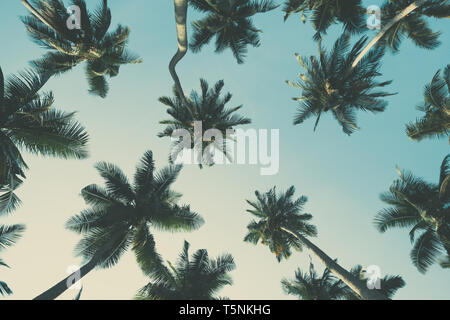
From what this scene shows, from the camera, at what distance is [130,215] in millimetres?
11625

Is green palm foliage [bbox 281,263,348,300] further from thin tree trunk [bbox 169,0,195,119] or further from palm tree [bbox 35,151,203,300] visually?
thin tree trunk [bbox 169,0,195,119]

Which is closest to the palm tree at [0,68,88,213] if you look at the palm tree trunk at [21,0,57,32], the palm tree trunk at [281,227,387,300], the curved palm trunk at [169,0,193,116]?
the palm tree trunk at [21,0,57,32]

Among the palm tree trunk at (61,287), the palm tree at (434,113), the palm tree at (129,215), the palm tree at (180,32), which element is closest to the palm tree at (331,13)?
the palm tree at (434,113)

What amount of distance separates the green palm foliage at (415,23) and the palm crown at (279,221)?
34.0 feet

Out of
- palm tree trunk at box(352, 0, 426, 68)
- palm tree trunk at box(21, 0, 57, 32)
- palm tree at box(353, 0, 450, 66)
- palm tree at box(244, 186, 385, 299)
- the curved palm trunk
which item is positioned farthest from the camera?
palm tree at box(244, 186, 385, 299)

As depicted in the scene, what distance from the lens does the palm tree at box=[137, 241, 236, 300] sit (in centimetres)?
1082

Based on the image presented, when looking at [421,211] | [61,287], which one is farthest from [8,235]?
[421,211]

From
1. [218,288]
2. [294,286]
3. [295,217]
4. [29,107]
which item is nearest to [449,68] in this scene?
[295,217]

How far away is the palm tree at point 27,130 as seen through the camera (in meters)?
8.18

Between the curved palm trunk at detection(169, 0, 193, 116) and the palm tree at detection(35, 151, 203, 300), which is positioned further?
the palm tree at detection(35, 151, 203, 300)

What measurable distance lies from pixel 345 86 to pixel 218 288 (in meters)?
11.5

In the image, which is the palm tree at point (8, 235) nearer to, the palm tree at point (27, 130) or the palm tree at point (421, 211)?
the palm tree at point (27, 130)

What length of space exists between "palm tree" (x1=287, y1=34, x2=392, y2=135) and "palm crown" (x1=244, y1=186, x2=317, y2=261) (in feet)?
19.0
